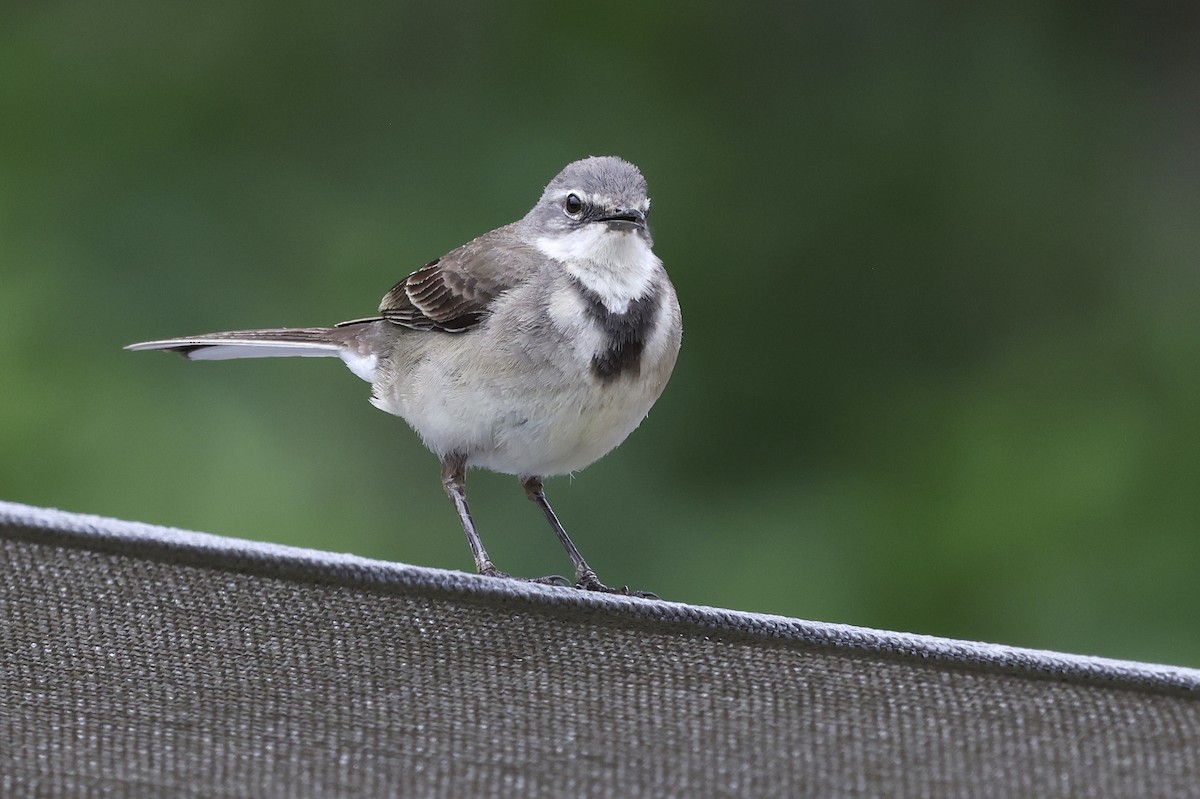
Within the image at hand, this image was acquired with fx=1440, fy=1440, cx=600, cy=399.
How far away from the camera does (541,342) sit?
3.15 metres

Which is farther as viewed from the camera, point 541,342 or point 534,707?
point 541,342

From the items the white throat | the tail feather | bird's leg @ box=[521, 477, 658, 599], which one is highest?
the white throat

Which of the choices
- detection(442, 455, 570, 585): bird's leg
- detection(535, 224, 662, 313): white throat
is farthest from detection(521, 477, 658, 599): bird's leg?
detection(535, 224, 662, 313): white throat

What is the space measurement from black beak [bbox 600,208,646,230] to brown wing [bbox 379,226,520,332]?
0.24m

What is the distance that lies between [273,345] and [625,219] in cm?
104

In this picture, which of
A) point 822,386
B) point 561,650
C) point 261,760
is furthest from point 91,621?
point 822,386

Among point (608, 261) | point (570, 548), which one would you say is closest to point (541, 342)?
point (608, 261)

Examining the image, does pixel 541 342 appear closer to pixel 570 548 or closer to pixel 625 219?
pixel 625 219

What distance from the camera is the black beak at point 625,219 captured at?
11.1 feet

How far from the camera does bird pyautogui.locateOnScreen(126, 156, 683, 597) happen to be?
3.15m

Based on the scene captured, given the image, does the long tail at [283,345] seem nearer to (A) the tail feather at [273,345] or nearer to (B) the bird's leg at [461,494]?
(A) the tail feather at [273,345]

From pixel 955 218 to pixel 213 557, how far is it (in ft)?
13.2

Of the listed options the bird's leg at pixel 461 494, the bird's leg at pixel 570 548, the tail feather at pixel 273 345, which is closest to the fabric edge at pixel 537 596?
the bird's leg at pixel 570 548

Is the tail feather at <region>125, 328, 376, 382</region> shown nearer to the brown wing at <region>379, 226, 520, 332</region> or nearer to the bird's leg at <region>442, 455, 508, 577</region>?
the brown wing at <region>379, 226, 520, 332</region>
